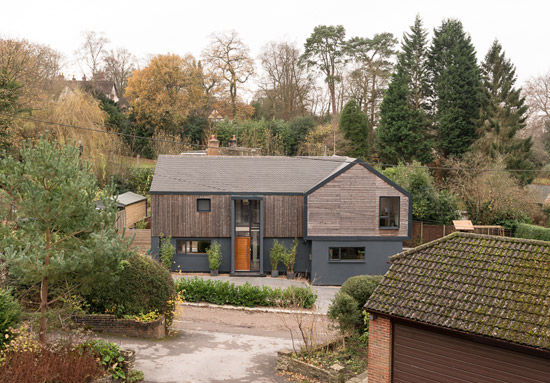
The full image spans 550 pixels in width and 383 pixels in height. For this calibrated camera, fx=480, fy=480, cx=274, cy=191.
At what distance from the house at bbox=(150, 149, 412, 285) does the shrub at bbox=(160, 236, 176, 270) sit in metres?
0.38

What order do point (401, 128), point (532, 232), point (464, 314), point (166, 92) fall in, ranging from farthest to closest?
point (166, 92) → point (401, 128) → point (532, 232) → point (464, 314)

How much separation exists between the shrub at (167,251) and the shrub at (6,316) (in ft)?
46.0

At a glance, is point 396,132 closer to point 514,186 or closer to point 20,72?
point 514,186

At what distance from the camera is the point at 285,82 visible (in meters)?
52.5

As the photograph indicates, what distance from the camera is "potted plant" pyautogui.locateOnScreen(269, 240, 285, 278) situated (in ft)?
86.7

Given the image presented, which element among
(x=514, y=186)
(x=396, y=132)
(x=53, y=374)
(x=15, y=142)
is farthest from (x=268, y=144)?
(x=53, y=374)

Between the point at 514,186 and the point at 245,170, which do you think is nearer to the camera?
the point at 245,170

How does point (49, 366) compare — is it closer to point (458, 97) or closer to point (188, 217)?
point (188, 217)

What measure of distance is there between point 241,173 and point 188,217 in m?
4.16

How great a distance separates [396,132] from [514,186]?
1252cm

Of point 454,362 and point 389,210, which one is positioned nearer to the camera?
point 454,362

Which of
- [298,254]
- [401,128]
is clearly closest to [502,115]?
[401,128]

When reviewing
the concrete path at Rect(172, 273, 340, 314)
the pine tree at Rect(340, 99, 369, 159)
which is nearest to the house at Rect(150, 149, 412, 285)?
the concrete path at Rect(172, 273, 340, 314)

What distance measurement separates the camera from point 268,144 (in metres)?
46.3
